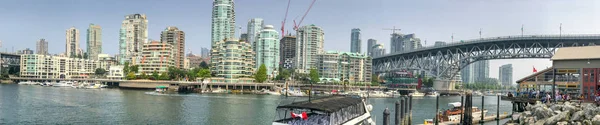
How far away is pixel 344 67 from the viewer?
16062 centimetres

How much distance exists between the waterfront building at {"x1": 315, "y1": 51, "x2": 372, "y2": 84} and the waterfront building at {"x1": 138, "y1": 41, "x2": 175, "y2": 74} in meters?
51.2

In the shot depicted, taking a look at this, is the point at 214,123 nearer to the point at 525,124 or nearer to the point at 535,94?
the point at 525,124

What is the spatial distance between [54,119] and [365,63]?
12721 cm

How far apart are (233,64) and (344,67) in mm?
44571

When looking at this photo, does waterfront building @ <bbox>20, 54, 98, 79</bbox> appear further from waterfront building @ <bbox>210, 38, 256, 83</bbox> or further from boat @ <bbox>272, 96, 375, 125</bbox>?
boat @ <bbox>272, 96, 375, 125</bbox>

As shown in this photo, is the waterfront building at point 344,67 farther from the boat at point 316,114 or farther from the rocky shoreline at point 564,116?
the boat at point 316,114

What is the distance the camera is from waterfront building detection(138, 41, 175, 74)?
481 ft

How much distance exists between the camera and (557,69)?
4831 cm

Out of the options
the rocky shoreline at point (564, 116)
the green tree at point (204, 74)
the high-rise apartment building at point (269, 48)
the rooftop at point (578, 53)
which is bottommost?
the rocky shoreline at point (564, 116)

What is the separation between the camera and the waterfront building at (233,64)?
131 metres

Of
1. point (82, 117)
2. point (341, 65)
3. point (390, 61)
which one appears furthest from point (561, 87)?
point (390, 61)

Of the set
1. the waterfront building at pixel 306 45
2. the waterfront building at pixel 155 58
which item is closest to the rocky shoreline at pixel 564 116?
the waterfront building at pixel 155 58

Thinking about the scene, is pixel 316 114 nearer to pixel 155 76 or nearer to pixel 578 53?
pixel 578 53

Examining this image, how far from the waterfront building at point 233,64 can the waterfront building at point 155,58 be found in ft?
62.7
